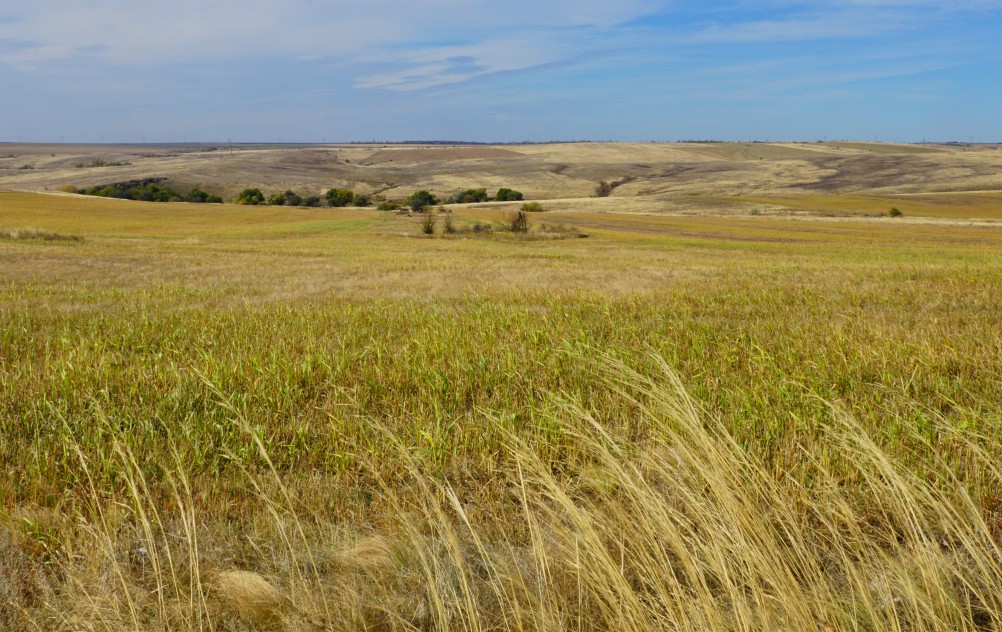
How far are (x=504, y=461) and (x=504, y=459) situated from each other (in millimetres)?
94

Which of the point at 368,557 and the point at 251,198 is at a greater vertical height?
the point at 251,198

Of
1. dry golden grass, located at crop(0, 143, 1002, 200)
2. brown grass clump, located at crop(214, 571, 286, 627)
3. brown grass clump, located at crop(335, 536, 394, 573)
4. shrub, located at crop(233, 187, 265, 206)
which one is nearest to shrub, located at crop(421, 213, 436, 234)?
brown grass clump, located at crop(335, 536, 394, 573)

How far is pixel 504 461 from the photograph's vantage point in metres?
4.77

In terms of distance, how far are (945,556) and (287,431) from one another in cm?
439

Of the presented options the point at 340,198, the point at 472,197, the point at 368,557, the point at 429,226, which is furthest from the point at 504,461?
the point at 472,197

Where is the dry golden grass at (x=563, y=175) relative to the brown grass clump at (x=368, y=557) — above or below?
above

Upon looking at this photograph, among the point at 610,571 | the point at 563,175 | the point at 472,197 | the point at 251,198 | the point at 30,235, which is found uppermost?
the point at 563,175

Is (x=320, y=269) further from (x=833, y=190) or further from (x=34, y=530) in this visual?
(x=833, y=190)

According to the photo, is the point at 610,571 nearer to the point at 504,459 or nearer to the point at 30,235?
the point at 504,459

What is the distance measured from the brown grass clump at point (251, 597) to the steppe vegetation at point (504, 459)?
15 mm

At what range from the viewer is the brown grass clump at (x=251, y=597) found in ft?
9.78

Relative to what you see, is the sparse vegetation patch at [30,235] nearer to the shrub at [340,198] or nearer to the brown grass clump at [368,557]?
the brown grass clump at [368,557]

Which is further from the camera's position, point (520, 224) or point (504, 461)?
point (520, 224)

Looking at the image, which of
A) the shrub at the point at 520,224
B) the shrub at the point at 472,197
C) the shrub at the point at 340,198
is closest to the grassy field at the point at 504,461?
the shrub at the point at 520,224
